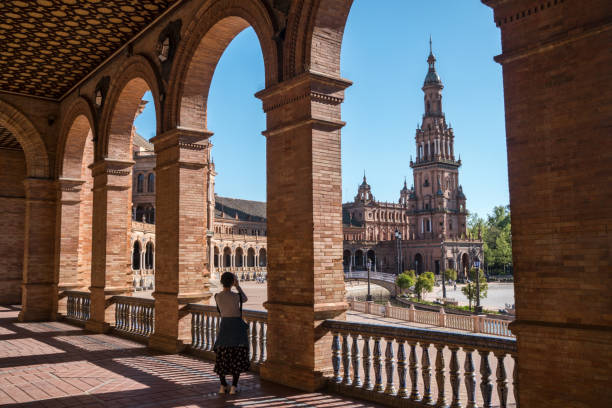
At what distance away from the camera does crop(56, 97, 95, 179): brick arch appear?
50.9ft

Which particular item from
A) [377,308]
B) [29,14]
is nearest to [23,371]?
[29,14]

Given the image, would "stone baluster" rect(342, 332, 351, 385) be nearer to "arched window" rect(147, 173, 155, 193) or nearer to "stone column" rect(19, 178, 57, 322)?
"stone column" rect(19, 178, 57, 322)

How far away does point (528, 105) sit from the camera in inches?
183

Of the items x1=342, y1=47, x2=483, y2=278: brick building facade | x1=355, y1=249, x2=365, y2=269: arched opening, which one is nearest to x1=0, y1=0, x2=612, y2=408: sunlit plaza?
x1=342, y1=47, x2=483, y2=278: brick building facade

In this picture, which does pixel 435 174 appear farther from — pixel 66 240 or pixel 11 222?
pixel 66 240

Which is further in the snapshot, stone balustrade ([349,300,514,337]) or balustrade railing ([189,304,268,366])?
stone balustrade ([349,300,514,337])

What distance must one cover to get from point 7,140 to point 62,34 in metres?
9.27

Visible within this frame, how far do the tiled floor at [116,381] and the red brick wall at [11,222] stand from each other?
9675 mm

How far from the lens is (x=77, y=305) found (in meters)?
15.0

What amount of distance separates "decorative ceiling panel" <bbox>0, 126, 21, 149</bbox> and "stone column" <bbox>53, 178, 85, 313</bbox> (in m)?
3.65

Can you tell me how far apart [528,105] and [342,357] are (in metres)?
3.87

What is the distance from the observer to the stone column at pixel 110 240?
42.7ft

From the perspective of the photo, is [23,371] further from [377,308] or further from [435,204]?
[435,204]

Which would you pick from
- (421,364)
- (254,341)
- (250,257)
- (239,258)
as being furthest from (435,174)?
(421,364)
